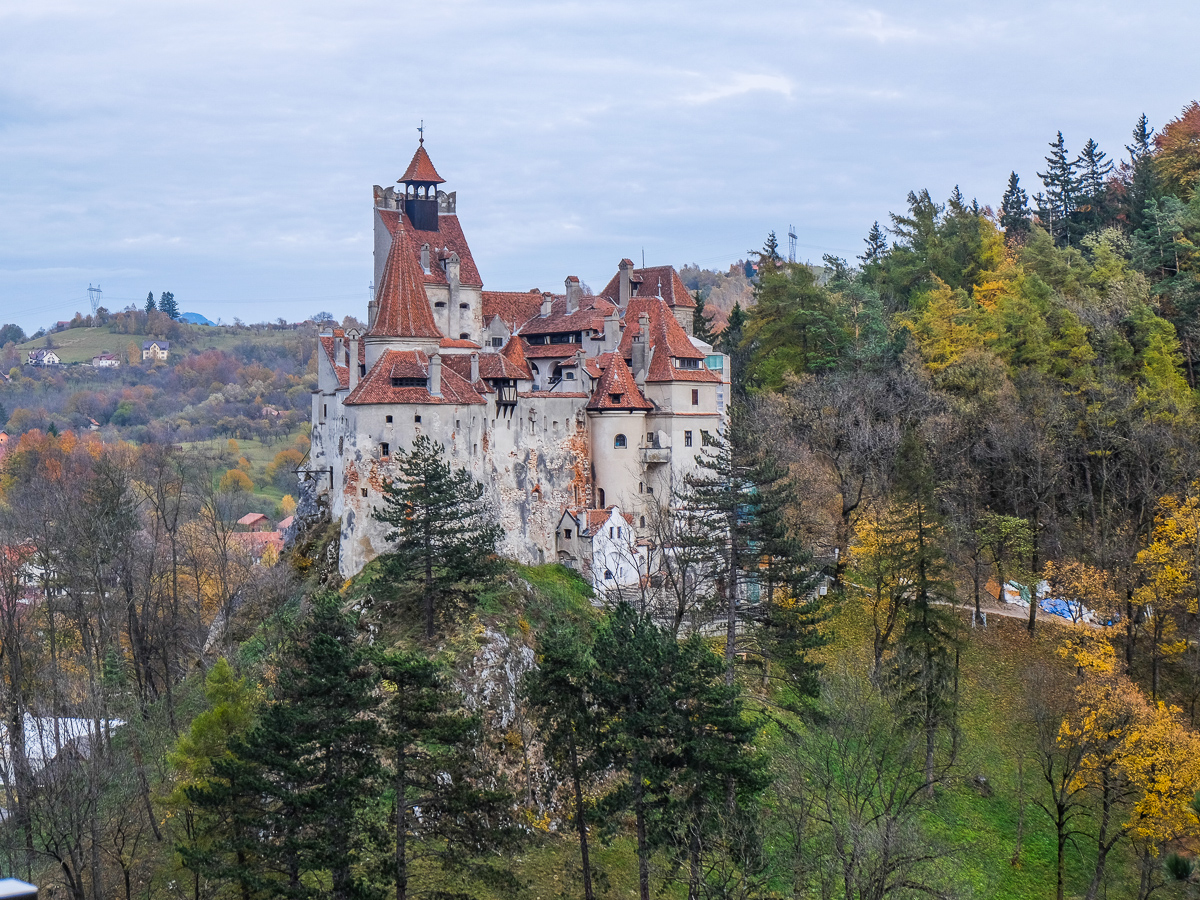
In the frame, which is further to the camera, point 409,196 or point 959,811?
point 409,196

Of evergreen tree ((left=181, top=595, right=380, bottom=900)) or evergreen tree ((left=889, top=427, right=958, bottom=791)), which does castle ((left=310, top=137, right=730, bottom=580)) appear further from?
evergreen tree ((left=181, top=595, right=380, bottom=900))

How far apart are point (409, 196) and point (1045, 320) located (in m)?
36.5

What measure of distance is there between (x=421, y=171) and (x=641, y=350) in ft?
49.3

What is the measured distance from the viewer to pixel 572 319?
55344 mm

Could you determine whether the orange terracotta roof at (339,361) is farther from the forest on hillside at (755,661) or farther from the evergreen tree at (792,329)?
the evergreen tree at (792,329)

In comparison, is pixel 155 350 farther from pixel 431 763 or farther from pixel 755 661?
pixel 431 763

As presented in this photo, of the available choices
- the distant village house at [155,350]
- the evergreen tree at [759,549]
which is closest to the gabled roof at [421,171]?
the evergreen tree at [759,549]

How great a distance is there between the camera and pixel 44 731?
131 feet

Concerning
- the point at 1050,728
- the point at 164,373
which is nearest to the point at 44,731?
the point at 1050,728

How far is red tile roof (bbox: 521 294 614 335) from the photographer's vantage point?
54.6m

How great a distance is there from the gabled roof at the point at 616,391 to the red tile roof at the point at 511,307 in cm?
623

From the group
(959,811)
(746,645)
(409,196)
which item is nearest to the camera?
(959,811)

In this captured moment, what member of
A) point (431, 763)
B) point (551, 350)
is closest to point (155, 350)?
point (551, 350)

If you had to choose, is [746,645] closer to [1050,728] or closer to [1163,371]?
[1050,728]
